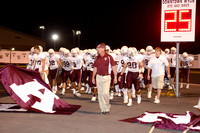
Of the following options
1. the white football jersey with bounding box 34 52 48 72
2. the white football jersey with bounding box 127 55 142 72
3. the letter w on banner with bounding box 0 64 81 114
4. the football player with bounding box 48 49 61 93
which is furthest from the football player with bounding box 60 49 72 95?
the white football jersey with bounding box 127 55 142 72

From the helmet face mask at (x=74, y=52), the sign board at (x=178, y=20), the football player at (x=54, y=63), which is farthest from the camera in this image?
the football player at (x=54, y=63)

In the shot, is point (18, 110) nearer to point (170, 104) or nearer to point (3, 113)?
point (3, 113)

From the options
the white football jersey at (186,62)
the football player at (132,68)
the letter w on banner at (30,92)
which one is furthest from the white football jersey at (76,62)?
the white football jersey at (186,62)

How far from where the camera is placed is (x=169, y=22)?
1122cm

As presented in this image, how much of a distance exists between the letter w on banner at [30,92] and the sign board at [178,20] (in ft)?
17.1

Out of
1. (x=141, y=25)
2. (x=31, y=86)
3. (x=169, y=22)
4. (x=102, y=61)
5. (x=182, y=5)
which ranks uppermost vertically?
(x=141, y=25)

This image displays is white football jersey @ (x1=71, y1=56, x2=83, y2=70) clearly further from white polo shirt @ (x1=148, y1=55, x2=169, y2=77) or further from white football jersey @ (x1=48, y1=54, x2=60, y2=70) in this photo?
white polo shirt @ (x1=148, y1=55, x2=169, y2=77)

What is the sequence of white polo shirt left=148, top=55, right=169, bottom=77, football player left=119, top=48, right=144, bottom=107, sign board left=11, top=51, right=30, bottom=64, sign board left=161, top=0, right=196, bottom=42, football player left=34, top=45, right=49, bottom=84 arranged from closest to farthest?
1. football player left=119, top=48, right=144, bottom=107
2. white polo shirt left=148, top=55, right=169, bottom=77
3. sign board left=161, top=0, right=196, bottom=42
4. football player left=34, top=45, right=49, bottom=84
5. sign board left=11, top=51, right=30, bottom=64

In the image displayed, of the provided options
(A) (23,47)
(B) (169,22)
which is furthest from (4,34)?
(B) (169,22)

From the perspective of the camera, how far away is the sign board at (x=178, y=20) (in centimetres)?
1098

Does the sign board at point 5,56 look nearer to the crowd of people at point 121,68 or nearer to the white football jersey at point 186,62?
the crowd of people at point 121,68

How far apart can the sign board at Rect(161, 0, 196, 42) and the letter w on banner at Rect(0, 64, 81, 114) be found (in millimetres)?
5199

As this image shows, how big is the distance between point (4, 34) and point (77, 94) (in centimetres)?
2745

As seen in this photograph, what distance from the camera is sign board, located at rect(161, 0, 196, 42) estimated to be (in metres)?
11.0
